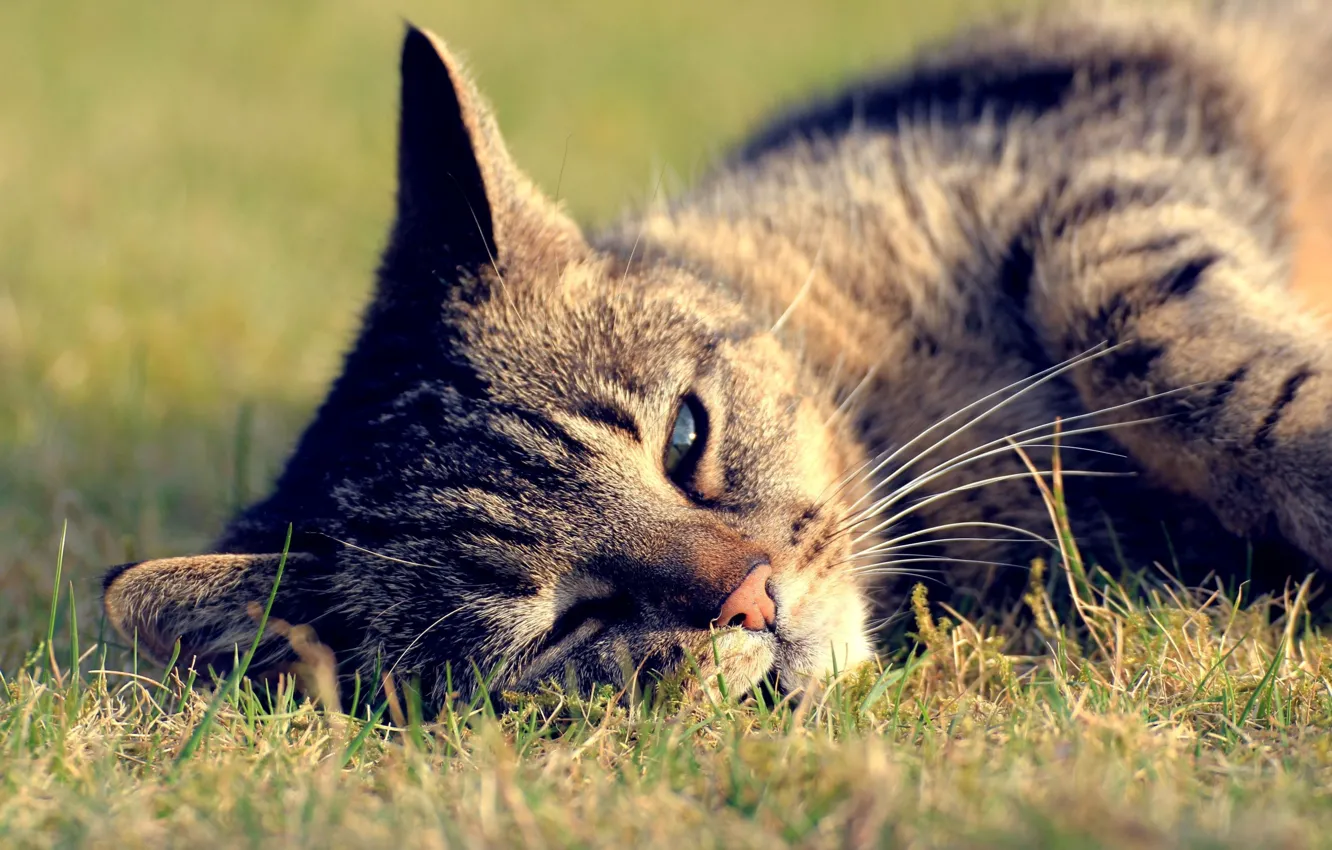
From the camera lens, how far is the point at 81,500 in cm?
319

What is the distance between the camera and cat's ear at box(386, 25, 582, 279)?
230cm

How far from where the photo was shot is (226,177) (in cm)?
578

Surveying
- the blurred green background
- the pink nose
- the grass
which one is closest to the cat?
the pink nose

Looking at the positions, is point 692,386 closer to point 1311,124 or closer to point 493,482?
point 493,482

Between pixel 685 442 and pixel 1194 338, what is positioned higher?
pixel 1194 338

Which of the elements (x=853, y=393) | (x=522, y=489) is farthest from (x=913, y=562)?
(x=522, y=489)

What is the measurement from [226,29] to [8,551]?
18.8 ft

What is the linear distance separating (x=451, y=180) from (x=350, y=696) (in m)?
0.95

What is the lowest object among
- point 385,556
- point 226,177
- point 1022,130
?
point 385,556

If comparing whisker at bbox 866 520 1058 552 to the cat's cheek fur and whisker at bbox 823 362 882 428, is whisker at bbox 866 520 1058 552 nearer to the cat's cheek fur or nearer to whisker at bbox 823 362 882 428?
the cat's cheek fur

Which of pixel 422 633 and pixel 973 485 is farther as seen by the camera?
pixel 973 485

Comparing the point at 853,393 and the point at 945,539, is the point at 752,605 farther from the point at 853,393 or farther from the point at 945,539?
the point at 853,393

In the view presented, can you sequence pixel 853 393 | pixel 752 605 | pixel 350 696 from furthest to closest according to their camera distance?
1. pixel 853 393
2. pixel 350 696
3. pixel 752 605

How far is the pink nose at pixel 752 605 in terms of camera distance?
1.94 metres
